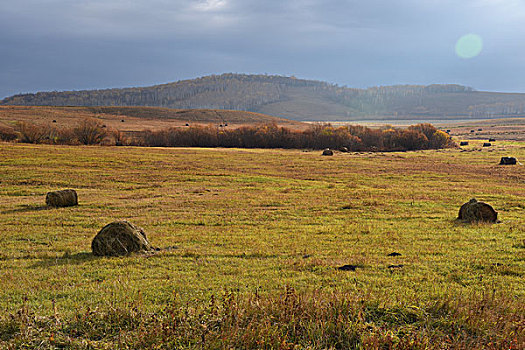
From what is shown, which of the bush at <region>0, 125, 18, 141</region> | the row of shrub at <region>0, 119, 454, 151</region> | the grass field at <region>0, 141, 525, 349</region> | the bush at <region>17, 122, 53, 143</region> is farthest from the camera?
the row of shrub at <region>0, 119, 454, 151</region>

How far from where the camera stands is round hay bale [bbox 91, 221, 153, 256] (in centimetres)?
1390

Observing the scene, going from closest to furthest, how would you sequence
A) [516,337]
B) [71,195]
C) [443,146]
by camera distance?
1. [516,337]
2. [71,195]
3. [443,146]

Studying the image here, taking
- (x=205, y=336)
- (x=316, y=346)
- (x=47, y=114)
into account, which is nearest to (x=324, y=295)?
(x=316, y=346)

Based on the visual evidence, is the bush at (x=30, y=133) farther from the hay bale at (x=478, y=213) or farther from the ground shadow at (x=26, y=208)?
the hay bale at (x=478, y=213)

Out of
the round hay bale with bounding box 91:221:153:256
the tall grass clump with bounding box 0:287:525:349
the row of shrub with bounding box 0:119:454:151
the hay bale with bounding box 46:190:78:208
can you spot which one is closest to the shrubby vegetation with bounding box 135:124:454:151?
the row of shrub with bounding box 0:119:454:151

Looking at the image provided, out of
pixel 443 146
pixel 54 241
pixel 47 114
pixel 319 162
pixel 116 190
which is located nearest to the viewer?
pixel 54 241

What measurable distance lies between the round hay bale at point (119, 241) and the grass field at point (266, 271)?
19.3 inches

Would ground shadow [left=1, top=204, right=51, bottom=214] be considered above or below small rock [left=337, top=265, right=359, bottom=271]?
above

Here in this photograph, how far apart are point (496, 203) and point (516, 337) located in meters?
23.1

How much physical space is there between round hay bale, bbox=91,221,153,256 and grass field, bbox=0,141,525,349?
490 mm

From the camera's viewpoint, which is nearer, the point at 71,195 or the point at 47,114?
the point at 71,195

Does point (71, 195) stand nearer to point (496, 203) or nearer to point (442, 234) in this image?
point (442, 234)

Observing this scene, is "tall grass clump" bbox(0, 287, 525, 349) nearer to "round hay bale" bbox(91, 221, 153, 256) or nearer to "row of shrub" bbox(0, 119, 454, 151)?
"round hay bale" bbox(91, 221, 153, 256)

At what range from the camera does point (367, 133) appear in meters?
101
